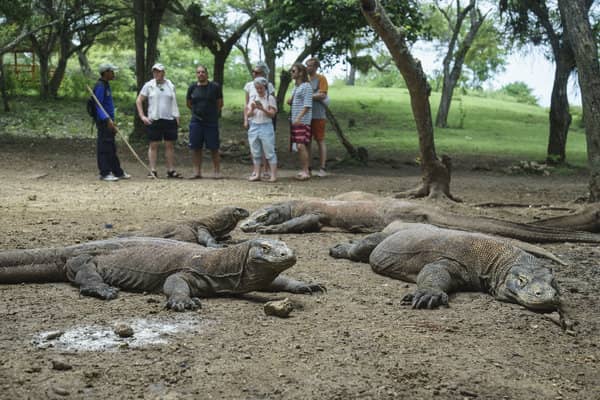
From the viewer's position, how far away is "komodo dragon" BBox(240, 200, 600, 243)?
6289 millimetres

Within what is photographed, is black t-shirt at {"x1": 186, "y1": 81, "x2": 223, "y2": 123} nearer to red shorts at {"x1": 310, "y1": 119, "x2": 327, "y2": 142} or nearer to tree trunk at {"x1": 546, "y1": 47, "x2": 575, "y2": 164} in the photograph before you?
red shorts at {"x1": 310, "y1": 119, "x2": 327, "y2": 142}

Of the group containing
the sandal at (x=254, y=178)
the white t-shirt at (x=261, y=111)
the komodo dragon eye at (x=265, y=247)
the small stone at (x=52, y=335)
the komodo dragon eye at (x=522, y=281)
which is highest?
the white t-shirt at (x=261, y=111)

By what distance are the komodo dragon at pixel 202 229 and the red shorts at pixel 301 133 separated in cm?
458

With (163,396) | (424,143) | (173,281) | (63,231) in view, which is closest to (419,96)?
(424,143)

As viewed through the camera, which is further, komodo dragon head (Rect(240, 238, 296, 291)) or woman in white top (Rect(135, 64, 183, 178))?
woman in white top (Rect(135, 64, 183, 178))

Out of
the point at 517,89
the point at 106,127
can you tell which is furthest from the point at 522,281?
the point at 517,89

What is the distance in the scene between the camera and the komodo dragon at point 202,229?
226 inches

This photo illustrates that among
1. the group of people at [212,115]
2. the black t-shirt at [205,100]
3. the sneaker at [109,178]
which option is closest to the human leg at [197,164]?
the group of people at [212,115]

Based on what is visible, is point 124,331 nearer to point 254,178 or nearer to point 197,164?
point 254,178

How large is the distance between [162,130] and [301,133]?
202 centimetres

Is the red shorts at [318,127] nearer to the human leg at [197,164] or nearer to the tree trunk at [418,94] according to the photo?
the human leg at [197,164]

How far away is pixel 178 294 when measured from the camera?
13.3ft

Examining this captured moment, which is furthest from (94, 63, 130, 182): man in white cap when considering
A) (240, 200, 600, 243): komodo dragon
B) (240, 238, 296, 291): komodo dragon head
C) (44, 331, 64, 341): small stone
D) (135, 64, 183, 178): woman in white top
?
(44, 331, 64, 341): small stone

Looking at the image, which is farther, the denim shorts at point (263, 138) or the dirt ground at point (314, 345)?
the denim shorts at point (263, 138)
